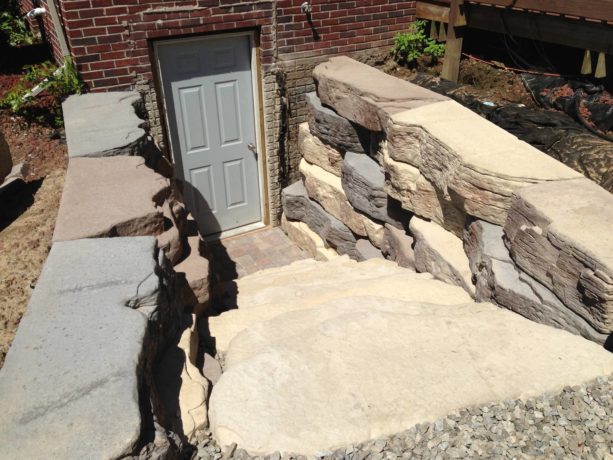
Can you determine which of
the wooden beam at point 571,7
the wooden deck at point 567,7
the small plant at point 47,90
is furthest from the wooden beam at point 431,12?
the small plant at point 47,90

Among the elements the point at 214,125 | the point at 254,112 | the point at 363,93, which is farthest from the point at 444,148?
the point at 214,125

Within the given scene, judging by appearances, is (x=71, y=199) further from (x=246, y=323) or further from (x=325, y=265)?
(x=325, y=265)

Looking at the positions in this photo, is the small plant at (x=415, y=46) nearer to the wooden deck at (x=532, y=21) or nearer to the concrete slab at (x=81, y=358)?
the wooden deck at (x=532, y=21)

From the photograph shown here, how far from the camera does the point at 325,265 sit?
5160mm

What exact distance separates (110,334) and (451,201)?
2612 mm

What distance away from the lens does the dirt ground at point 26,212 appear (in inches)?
112

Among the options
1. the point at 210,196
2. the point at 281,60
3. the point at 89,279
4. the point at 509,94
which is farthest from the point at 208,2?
the point at 89,279

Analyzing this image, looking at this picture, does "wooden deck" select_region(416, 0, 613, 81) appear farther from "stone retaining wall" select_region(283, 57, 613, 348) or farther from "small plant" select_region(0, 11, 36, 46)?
"small plant" select_region(0, 11, 36, 46)

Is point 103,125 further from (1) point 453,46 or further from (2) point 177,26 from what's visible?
(1) point 453,46

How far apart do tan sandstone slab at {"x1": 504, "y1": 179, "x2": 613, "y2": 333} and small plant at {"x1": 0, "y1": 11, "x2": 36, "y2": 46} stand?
Result: 709 cm

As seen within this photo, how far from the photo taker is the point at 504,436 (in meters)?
2.01

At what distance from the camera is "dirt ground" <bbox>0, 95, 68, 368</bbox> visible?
2.85m

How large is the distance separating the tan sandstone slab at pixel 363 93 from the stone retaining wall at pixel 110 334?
2.08m

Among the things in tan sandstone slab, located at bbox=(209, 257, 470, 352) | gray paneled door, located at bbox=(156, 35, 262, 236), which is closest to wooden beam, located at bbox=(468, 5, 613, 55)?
gray paneled door, located at bbox=(156, 35, 262, 236)
